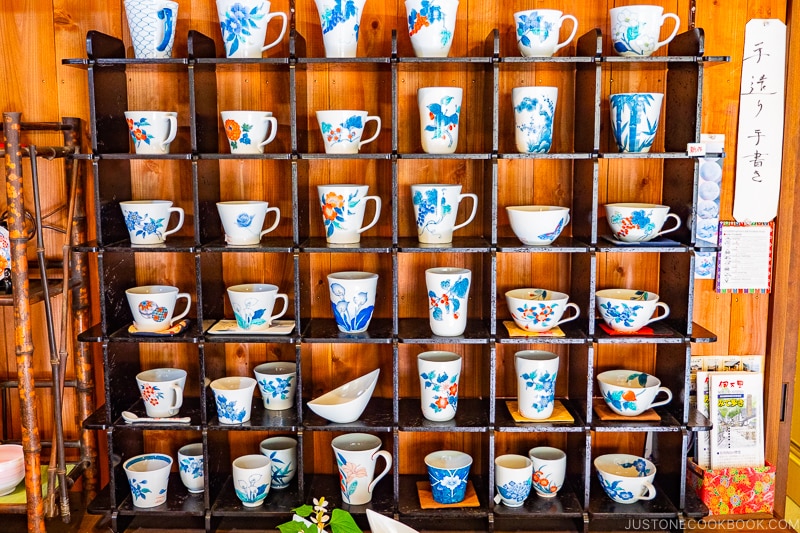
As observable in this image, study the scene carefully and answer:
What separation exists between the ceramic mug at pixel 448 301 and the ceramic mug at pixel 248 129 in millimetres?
592

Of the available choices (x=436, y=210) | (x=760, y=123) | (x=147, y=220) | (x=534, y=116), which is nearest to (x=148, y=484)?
(x=147, y=220)

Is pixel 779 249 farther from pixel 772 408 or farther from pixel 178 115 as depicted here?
pixel 178 115

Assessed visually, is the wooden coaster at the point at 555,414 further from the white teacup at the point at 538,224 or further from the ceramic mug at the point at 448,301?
the white teacup at the point at 538,224

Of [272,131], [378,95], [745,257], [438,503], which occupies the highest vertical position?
[378,95]

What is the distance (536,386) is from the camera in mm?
2162

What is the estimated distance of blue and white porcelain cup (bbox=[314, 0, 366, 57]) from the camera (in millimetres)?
2051

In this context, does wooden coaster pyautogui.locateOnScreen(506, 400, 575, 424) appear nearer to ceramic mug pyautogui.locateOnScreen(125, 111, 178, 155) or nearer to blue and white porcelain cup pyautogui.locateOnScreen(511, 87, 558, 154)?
blue and white porcelain cup pyautogui.locateOnScreen(511, 87, 558, 154)

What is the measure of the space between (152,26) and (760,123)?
1787mm

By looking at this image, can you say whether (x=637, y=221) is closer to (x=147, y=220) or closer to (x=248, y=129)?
(x=248, y=129)

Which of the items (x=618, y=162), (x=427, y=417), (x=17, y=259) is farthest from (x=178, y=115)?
(x=618, y=162)

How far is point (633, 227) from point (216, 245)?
115cm

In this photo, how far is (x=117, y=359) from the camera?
2.25m

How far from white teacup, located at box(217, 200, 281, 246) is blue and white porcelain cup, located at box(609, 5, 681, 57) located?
1.07m

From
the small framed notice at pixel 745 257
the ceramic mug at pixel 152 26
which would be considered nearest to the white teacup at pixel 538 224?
the small framed notice at pixel 745 257
